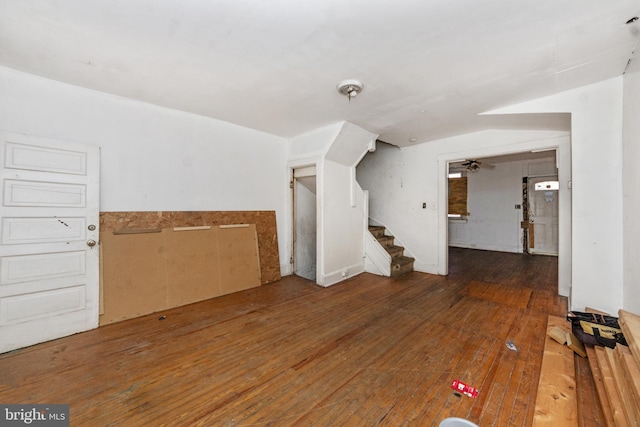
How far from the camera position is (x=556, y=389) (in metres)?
1.70

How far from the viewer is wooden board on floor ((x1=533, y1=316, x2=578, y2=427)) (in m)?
1.47

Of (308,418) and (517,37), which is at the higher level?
(517,37)

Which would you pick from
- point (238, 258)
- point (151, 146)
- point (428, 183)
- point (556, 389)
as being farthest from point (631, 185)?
point (151, 146)

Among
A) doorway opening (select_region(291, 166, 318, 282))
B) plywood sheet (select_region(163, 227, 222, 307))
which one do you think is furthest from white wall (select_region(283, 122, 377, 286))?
plywood sheet (select_region(163, 227, 222, 307))

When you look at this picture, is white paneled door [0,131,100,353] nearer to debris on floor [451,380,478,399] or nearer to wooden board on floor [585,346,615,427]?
debris on floor [451,380,478,399]

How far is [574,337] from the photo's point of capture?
2250 mm

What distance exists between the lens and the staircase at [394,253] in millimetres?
4570

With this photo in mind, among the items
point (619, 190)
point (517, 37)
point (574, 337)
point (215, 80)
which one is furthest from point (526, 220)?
point (215, 80)

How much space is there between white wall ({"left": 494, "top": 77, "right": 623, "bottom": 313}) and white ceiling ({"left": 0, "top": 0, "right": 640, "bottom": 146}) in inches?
8.7

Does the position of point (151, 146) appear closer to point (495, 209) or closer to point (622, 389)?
point (622, 389)

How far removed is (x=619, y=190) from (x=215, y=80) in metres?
4.35

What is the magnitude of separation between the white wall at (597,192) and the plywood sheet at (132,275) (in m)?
5.02

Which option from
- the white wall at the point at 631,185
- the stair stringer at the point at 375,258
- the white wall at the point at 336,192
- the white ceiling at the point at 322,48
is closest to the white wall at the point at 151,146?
the white ceiling at the point at 322,48

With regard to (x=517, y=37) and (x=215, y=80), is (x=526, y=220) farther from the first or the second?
(x=215, y=80)
